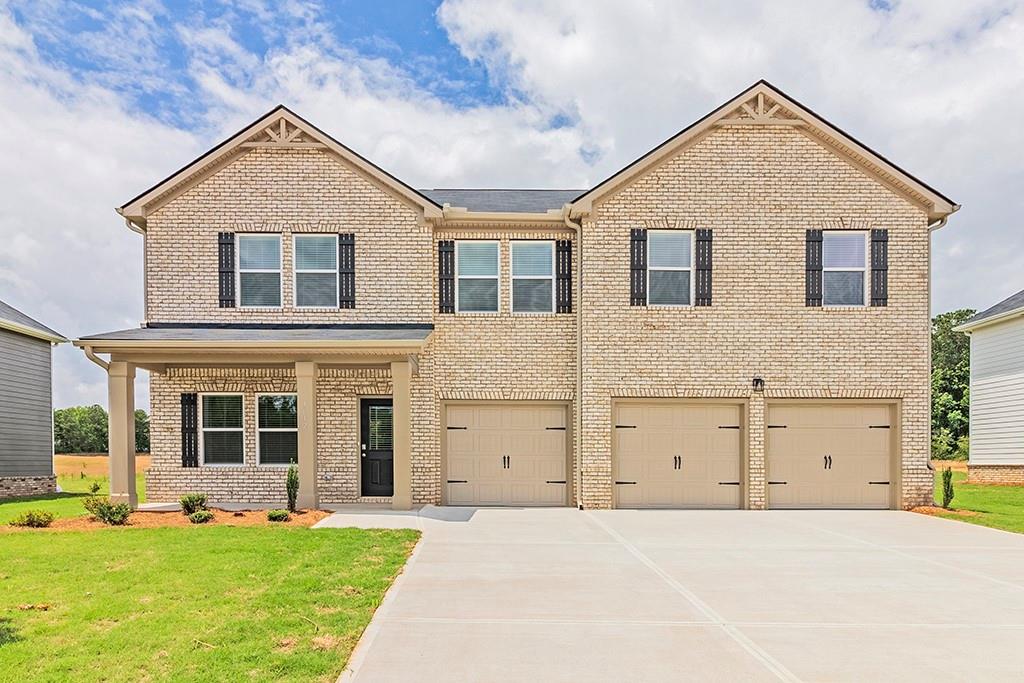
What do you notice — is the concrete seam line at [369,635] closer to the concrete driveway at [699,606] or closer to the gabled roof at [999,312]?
the concrete driveway at [699,606]

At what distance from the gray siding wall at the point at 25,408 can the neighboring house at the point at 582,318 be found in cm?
749

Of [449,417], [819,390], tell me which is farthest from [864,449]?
[449,417]

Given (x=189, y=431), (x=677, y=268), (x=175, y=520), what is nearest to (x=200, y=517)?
(x=175, y=520)

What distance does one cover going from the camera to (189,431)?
13.5 meters

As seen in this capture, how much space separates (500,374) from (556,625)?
789cm

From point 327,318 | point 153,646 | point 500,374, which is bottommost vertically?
point 153,646

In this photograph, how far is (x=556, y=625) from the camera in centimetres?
579

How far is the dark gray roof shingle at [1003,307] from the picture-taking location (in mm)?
20656

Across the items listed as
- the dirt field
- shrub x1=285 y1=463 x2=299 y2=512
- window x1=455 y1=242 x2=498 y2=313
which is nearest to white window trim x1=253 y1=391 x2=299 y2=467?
shrub x1=285 y1=463 x2=299 y2=512

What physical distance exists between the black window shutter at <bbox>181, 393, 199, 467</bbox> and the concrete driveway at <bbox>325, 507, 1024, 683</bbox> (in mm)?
5055

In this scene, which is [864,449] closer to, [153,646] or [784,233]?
[784,233]

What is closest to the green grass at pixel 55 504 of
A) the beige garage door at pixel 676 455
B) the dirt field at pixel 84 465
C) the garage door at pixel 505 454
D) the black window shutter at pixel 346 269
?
the black window shutter at pixel 346 269

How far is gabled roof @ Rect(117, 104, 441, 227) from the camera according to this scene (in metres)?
13.4

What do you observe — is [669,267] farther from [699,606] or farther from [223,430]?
[223,430]
